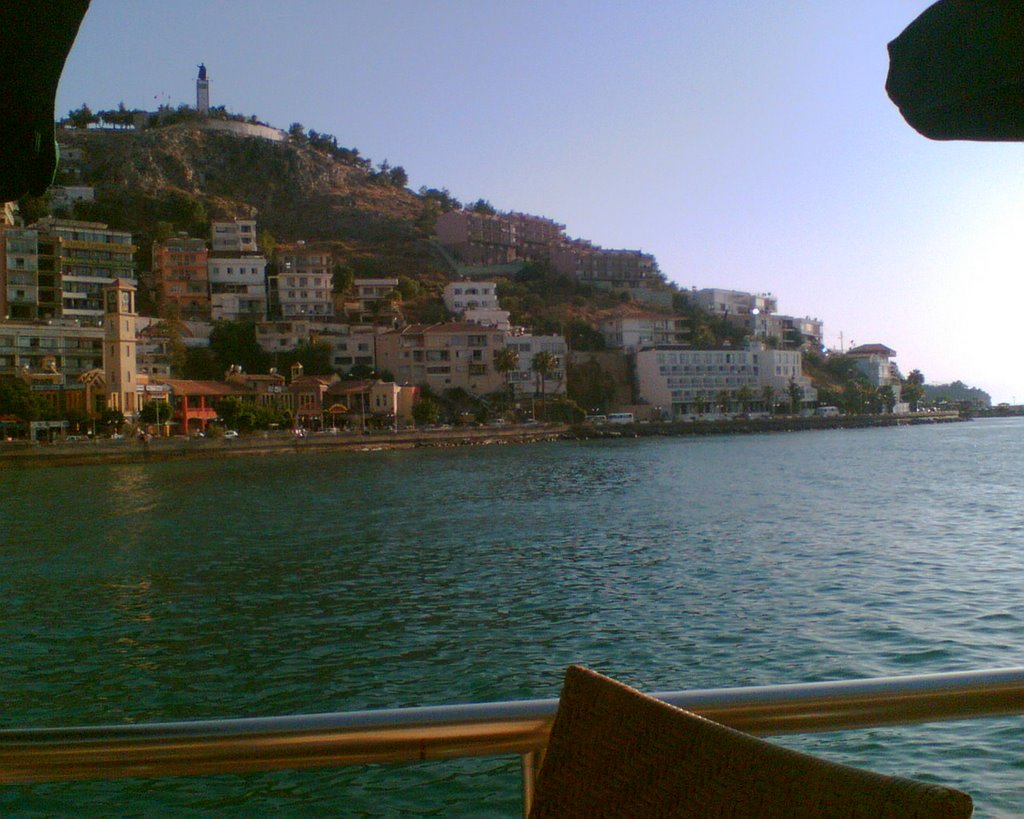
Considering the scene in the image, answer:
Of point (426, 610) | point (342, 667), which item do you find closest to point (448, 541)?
point (426, 610)

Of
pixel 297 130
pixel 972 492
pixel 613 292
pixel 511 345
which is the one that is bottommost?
pixel 972 492

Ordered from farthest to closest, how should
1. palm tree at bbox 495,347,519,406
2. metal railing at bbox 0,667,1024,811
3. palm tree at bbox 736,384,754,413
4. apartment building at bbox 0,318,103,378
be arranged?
palm tree at bbox 736,384,754,413, palm tree at bbox 495,347,519,406, apartment building at bbox 0,318,103,378, metal railing at bbox 0,667,1024,811

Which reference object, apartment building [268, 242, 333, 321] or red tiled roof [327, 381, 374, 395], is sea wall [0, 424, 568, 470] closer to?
red tiled roof [327, 381, 374, 395]

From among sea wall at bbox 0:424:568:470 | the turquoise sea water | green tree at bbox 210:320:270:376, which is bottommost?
the turquoise sea water

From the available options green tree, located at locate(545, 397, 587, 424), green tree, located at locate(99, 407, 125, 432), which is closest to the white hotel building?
green tree, located at locate(545, 397, 587, 424)

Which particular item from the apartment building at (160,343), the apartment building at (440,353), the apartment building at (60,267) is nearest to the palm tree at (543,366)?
the apartment building at (440,353)

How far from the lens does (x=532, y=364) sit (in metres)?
68.9

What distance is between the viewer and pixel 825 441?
6316cm

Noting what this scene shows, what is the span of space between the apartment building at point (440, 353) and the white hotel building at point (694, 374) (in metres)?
13.7

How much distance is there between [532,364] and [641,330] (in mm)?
12860

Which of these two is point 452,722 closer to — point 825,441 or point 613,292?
point 825,441

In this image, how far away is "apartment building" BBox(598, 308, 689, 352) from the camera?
77.4 m

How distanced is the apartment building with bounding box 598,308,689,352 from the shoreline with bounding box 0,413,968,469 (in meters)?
8.20

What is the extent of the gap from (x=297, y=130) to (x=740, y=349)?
231ft
